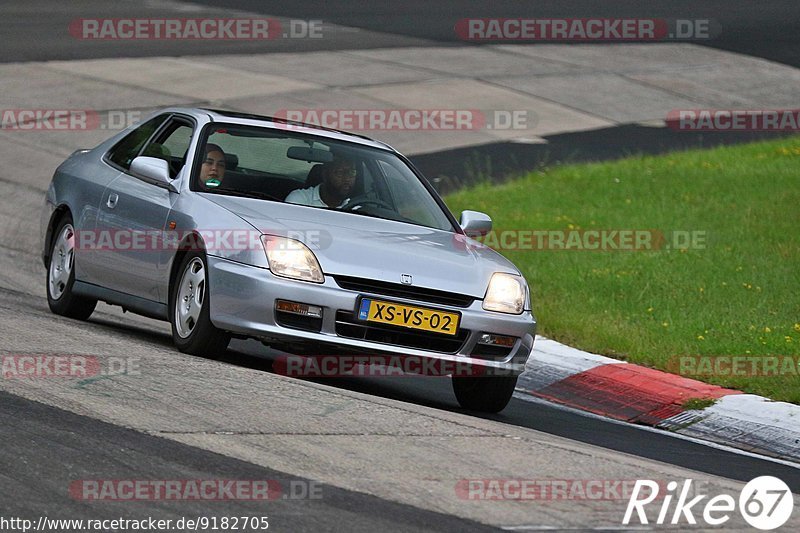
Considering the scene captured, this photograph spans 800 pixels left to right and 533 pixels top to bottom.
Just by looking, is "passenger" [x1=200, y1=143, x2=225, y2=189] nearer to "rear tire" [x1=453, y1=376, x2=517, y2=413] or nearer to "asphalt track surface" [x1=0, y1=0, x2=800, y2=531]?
"asphalt track surface" [x1=0, y1=0, x2=800, y2=531]

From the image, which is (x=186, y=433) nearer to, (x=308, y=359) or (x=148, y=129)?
(x=308, y=359)

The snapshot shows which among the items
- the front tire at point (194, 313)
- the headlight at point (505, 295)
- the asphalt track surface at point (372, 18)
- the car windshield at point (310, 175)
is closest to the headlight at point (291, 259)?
the front tire at point (194, 313)

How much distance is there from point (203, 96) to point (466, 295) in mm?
13558

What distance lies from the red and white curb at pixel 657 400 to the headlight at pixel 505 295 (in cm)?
131

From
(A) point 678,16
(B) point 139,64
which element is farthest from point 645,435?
(A) point 678,16

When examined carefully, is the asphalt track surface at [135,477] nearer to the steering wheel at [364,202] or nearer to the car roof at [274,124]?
the steering wheel at [364,202]

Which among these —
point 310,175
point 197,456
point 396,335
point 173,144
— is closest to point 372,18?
point 173,144

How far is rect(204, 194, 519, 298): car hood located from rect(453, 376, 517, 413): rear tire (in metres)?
0.63

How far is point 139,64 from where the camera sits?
23.0 meters

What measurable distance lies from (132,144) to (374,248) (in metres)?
2.58

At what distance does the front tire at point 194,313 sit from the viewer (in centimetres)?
781

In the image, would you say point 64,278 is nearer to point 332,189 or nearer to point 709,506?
point 332,189

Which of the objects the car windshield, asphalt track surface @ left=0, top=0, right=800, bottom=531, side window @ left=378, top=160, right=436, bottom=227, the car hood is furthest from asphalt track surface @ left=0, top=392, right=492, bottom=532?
side window @ left=378, top=160, right=436, bottom=227

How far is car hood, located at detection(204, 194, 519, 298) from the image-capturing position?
7582 millimetres
